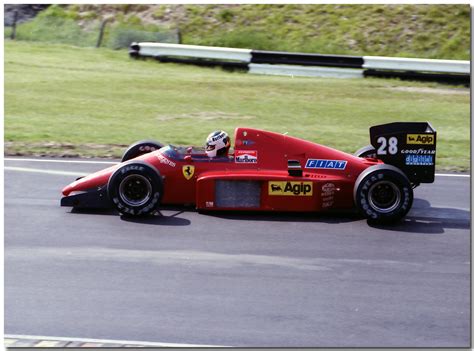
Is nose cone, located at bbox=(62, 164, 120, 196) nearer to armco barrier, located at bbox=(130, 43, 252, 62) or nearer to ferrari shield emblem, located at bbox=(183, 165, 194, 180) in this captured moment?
ferrari shield emblem, located at bbox=(183, 165, 194, 180)

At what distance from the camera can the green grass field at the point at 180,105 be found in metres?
16.7

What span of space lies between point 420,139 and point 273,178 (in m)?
2.02

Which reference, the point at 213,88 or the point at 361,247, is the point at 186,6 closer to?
the point at 213,88

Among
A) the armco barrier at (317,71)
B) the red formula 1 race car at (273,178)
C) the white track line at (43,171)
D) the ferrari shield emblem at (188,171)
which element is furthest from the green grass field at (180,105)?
the ferrari shield emblem at (188,171)

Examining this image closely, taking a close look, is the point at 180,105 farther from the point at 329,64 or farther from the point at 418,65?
the point at 418,65

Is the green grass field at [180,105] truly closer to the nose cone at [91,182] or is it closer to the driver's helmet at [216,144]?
the nose cone at [91,182]

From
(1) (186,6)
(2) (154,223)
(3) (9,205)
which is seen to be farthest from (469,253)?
(1) (186,6)

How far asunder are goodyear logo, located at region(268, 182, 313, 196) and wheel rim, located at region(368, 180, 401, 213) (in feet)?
2.57

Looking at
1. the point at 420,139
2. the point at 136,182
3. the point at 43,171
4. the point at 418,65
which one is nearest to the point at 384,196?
the point at 420,139

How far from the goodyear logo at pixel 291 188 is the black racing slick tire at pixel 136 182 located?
142 cm

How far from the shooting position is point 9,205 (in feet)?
39.8

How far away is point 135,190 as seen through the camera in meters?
11.5

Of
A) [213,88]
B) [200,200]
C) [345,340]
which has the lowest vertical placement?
[345,340]

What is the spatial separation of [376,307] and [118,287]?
258 centimetres
